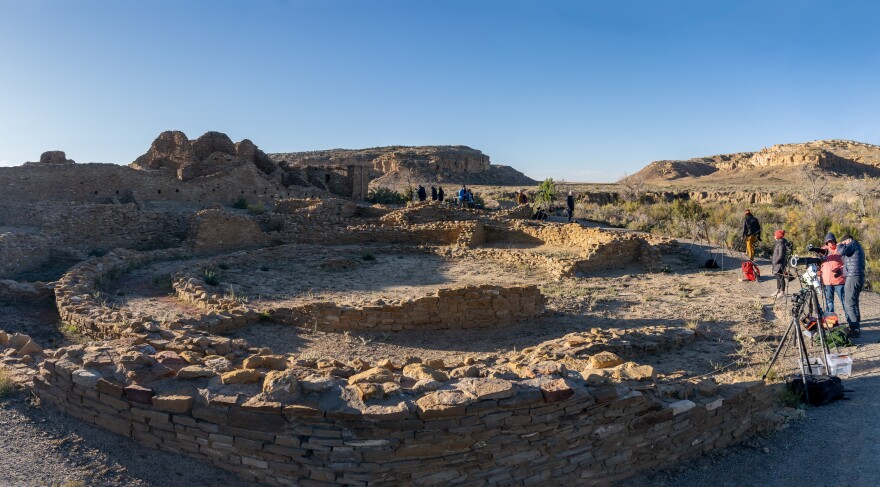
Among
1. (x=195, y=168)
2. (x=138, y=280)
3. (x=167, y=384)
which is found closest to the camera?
(x=167, y=384)

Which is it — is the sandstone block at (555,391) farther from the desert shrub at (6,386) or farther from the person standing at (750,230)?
the person standing at (750,230)

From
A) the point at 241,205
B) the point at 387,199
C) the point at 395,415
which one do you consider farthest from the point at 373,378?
the point at 387,199

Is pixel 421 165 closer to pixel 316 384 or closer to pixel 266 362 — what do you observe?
pixel 266 362

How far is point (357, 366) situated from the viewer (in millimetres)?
5234

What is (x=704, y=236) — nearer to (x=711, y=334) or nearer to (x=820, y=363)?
(x=711, y=334)

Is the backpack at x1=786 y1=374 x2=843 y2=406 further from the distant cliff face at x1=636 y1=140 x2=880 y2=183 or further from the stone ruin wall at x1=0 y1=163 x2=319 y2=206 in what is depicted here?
the distant cliff face at x1=636 y1=140 x2=880 y2=183

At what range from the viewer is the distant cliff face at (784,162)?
199 feet

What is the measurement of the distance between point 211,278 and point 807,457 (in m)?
11.0

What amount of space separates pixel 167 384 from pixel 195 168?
74.7ft

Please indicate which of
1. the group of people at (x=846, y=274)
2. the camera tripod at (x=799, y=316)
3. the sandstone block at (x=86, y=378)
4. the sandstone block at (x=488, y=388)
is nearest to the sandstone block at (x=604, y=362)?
the sandstone block at (x=488, y=388)

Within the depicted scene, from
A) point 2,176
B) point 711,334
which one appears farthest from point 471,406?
point 2,176

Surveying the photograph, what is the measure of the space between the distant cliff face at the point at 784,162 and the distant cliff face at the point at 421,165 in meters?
18.8

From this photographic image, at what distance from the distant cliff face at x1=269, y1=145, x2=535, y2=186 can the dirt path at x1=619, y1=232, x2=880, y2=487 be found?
48.4 metres

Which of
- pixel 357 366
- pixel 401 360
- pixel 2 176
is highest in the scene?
pixel 2 176
